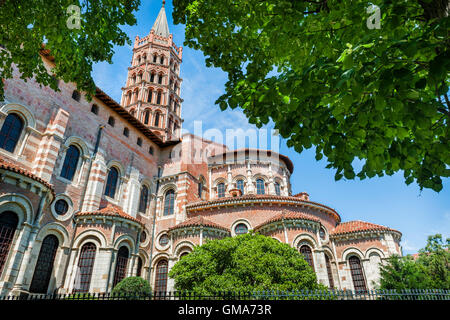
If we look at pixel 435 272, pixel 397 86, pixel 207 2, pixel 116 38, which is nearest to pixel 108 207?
pixel 116 38

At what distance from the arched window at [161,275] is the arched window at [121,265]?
404 cm

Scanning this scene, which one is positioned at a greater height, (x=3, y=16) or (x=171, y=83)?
(x=171, y=83)

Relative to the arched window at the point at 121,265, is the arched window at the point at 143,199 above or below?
above

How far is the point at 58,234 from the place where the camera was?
53.2ft

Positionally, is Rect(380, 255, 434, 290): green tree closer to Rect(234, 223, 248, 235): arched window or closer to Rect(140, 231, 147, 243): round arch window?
Rect(234, 223, 248, 235): arched window

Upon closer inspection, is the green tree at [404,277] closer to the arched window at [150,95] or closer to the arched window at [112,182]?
the arched window at [112,182]

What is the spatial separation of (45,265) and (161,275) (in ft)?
28.4

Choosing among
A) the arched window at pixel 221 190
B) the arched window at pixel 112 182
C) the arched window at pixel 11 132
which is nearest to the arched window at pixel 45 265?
the arched window at pixel 112 182

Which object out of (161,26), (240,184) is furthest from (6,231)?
(161,26)

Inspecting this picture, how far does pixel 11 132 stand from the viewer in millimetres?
15414

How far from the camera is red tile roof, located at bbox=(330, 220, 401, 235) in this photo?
66.5ft

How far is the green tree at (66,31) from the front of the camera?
7.33 metres

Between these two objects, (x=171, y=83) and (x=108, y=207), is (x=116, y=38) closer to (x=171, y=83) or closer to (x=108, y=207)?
(x=108, y=207)
